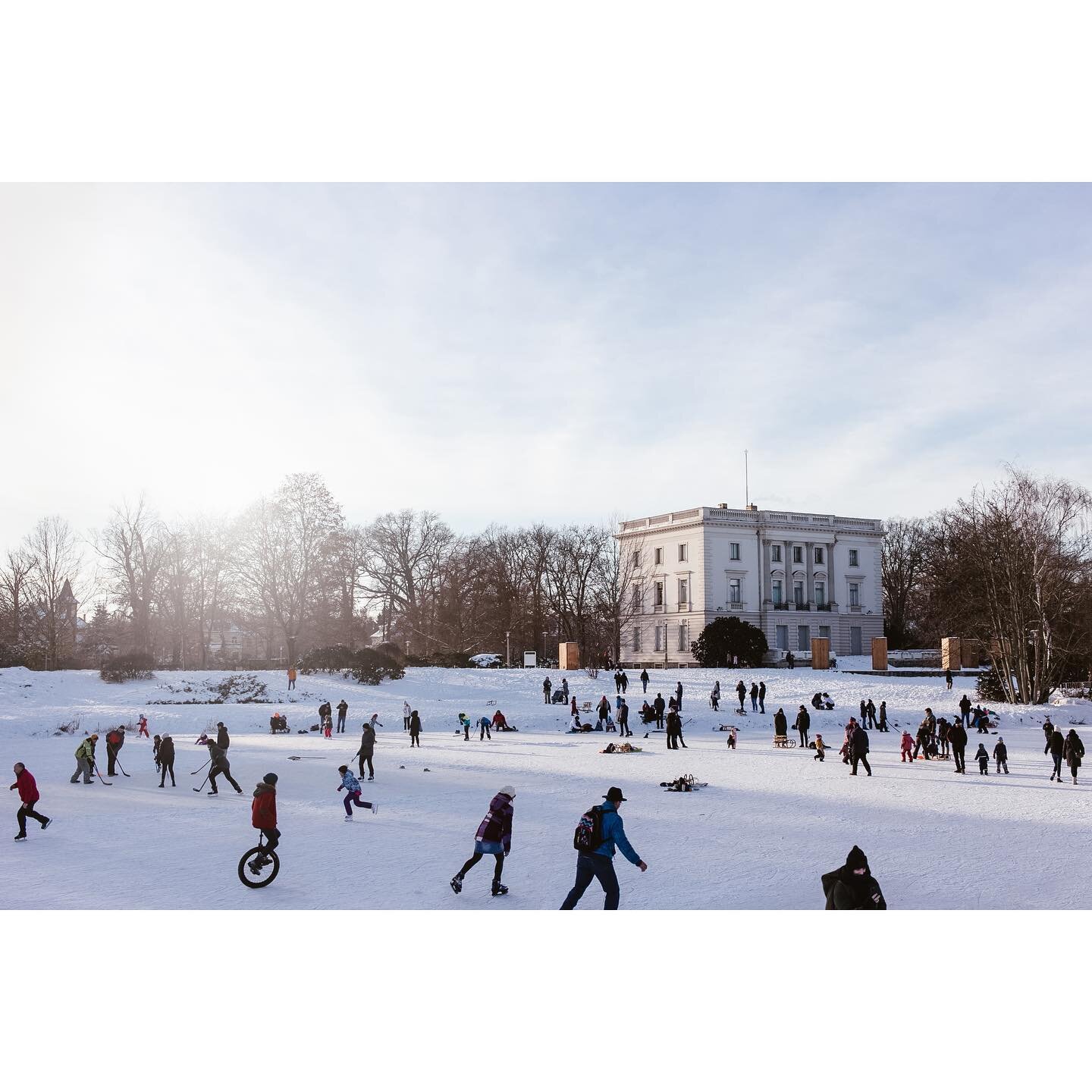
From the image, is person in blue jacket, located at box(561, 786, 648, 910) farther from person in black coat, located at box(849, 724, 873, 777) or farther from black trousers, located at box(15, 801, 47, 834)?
person in black coat, located at box(849, 724, 873, 777)

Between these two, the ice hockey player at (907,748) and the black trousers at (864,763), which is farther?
the ice hockey player at (907,748)

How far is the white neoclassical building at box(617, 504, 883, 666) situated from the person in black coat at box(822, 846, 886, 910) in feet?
175

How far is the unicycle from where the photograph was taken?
9977 millimetres

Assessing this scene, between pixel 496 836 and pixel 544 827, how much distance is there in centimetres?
464

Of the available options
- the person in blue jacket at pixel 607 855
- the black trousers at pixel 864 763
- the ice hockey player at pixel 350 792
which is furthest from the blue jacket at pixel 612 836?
the black trousers at pixel 864 763

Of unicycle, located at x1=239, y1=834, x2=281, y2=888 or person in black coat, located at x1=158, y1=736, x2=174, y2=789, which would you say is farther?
person in black coat, located at x1=158, y1=736, x2=174, y2=789

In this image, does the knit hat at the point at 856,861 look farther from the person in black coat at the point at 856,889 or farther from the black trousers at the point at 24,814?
the black trousers at the point at 24,814

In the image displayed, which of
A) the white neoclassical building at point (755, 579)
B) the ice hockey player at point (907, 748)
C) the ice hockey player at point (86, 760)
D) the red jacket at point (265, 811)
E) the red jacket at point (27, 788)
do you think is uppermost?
the white neoclassical building at point (755, 579)

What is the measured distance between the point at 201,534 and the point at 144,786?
3842 cm

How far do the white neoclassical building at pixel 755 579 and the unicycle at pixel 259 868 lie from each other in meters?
51.4

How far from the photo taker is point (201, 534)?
54.5 m

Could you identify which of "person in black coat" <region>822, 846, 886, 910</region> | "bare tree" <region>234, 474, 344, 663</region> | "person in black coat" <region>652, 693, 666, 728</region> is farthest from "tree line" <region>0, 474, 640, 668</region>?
"person in black coat" <region>822, 846, 886, 910</region>

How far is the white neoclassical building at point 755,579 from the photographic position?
63.1m

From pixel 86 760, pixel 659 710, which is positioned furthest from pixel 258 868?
pixel 659 710
